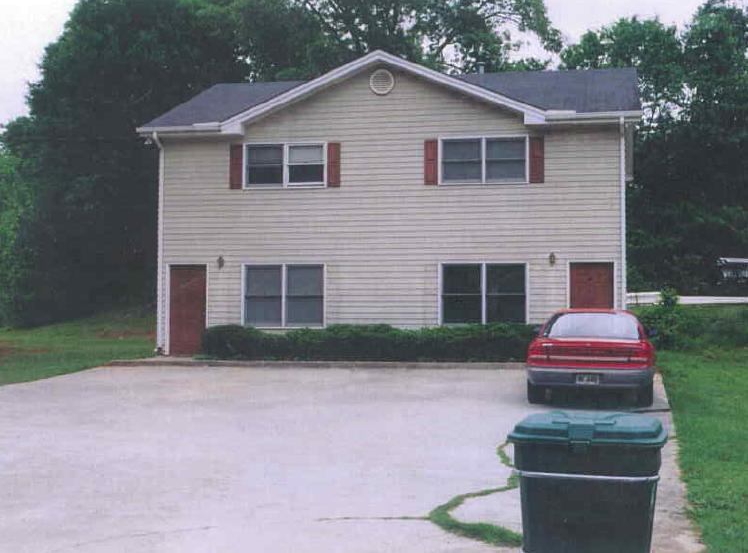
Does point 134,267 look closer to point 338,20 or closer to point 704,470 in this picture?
point 338,20

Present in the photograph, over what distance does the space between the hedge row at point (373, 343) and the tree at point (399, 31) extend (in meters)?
24.8

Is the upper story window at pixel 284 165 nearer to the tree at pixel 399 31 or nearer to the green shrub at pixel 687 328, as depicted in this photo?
the green shrub at pixel 687 328

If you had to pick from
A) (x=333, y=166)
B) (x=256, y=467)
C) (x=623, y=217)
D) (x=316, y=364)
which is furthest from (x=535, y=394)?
(x=333, y=166)

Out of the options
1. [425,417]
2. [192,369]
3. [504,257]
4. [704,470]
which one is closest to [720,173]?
[504,257]

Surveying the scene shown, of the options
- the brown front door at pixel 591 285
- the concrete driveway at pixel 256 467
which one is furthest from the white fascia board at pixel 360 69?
the concrete driveway at pixel 256 467

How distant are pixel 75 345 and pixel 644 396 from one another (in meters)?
23.4

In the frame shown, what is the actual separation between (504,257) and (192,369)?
24.3ft

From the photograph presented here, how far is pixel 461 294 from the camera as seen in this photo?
22.8m

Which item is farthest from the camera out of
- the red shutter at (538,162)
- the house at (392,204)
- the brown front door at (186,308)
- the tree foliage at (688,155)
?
the tree foliage at (688,155)

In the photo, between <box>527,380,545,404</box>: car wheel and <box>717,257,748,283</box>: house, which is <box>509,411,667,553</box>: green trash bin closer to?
<box>527,380,545,404</box>: car wheel

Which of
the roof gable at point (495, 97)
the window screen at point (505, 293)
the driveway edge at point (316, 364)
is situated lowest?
the driveway edge at point (316, 364)

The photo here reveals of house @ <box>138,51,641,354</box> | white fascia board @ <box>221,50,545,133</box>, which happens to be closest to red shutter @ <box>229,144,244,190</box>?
house @ <box>138,51,641,354</box>

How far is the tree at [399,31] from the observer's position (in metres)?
45.4

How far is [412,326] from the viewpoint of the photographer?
22.8 m
